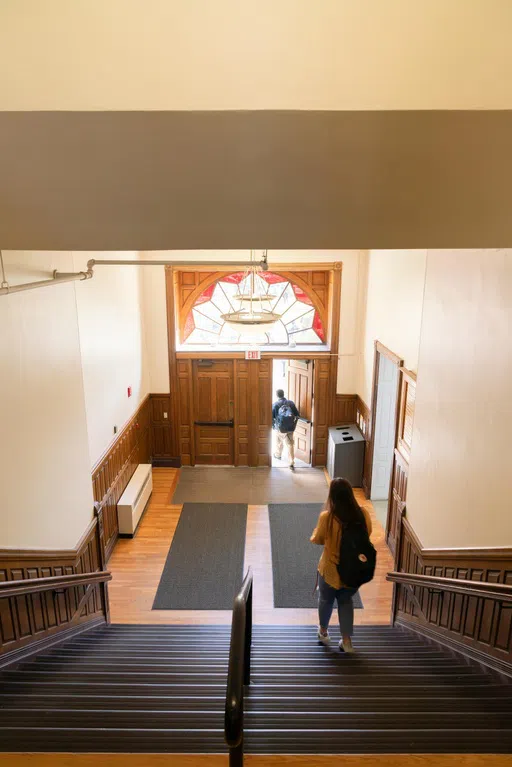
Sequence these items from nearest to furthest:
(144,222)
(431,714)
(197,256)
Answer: (144,222), (431,714), (197,256)

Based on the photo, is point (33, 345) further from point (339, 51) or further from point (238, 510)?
point (238, 510)

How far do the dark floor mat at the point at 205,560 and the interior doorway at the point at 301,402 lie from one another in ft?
6.99

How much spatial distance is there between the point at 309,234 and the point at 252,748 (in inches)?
85.0

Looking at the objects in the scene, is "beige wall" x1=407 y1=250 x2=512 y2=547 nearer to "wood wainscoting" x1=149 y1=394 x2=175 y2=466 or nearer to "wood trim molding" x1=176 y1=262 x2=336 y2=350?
"wood trim molding" x1=176 y1=262 x2=336 y2=350

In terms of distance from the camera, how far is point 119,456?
7668 mm

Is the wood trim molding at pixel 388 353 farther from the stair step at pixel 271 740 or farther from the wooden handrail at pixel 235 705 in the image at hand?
the wooden handrail at pixel 235 705

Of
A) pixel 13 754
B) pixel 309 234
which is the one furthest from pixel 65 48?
pixel 13 754

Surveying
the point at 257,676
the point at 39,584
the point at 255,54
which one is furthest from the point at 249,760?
the point at 255,54

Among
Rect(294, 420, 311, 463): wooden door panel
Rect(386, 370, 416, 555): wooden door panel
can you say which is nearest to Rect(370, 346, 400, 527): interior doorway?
Rect(386, 370, 416, 555): wooden door panel

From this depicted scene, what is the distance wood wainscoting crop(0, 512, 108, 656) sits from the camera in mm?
3660

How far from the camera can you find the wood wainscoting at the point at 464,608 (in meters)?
3.36

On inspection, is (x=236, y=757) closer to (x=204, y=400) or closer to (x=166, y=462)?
(x=204, y=400)

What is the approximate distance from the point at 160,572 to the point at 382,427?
405 cm

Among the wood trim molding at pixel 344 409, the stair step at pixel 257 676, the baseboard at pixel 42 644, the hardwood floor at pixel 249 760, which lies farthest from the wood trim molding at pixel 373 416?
the hardwood floor at pixel 249 760
